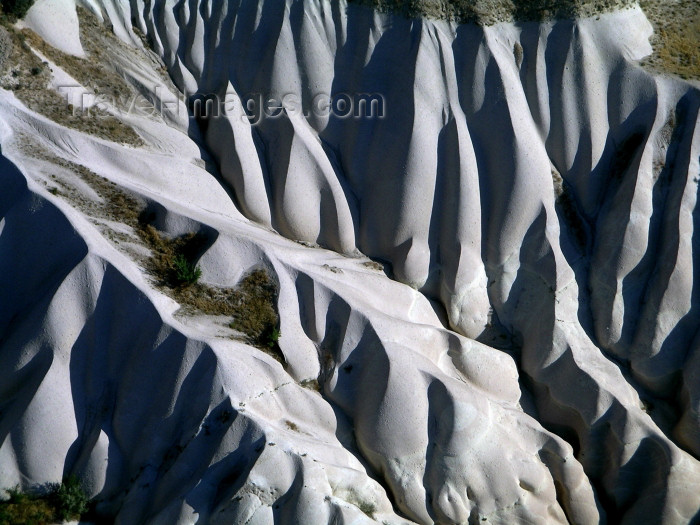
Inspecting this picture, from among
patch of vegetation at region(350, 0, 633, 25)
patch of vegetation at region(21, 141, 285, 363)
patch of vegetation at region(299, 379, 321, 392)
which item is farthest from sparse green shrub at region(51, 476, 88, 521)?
patch of vegetation at region(350, 0, 633, 25)

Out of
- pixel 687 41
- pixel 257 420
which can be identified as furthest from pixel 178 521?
pixel 687 41

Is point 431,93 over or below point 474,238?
over

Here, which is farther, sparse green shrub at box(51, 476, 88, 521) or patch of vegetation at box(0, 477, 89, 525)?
sparse green shrub at box(51, 476, 88, 521)

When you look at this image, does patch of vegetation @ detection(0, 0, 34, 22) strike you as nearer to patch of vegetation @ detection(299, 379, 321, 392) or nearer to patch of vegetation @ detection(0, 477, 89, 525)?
patch of vegetation @ detection(0, 477, 89, 525)

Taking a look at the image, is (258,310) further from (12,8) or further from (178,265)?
(12,8)

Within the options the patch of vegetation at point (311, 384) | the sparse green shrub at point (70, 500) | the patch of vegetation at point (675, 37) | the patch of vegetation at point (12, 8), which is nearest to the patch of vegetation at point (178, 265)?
the patch of vegetation at point (311, 384)

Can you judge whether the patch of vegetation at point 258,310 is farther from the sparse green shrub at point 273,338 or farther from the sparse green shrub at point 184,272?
the sparse green shrub at point 184,272

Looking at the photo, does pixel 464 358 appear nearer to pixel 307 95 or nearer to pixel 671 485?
pixel 671 485

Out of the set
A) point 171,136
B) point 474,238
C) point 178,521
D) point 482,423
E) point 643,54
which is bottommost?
point 178,521
